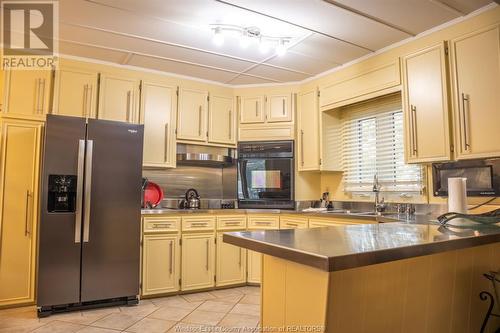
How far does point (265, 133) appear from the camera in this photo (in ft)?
13.6

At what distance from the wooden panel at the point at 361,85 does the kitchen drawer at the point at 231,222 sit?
1571mm

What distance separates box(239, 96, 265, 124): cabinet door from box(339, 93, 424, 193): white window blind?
980mm

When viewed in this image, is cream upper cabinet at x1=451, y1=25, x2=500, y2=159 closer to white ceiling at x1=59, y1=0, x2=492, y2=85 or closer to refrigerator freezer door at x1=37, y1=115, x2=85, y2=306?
white ceiling at x1=59, y1=0, x2=492, y2=85

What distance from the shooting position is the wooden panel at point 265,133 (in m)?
4.11

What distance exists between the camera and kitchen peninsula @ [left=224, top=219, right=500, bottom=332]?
41.8 inches

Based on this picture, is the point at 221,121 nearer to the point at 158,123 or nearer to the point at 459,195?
the point at 158,123

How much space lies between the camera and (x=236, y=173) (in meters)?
4.31

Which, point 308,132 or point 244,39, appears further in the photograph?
point 308,132

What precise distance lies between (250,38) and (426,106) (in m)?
1.61

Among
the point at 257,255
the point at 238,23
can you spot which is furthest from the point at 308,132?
the point at 238,23

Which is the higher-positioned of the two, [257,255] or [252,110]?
[252,110]

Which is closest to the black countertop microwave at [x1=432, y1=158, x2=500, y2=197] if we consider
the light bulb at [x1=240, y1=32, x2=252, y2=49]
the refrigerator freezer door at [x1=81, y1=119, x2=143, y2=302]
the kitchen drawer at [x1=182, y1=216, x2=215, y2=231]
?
the light bulb at [x1=240, y1=32, x2=252, y2=49]

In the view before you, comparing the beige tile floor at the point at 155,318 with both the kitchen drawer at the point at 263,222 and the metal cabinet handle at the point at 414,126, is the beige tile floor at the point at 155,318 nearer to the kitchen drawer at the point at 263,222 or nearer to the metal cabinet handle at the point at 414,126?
the kitchen drawer at the point at 263,222

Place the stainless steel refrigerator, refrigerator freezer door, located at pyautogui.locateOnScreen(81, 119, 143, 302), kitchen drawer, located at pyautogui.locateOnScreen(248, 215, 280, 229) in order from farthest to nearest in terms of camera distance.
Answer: kitchen drawer, located at pyautogui.locateOnScreen(248, 215, 280, 229)
refrigerator freezer door, located at pyautogui.locateOnScreen(81, 119, 143, 302)
the stainless steel refrigerator
